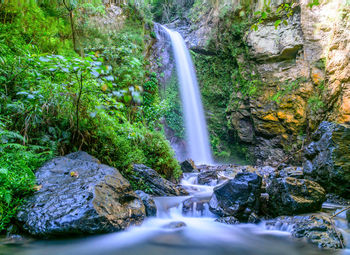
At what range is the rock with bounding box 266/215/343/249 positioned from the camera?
279 cm

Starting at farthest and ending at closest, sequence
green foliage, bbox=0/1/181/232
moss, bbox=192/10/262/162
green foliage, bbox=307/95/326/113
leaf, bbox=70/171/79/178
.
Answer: moss, bbox=192/10/262/162
green foliage, bbox=307/95/326/113
leaf, bbox=70/171/79/178
green foliage, bbox=0/1/181/232

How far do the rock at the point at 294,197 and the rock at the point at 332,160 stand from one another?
81 cm

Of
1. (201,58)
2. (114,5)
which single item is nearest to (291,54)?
(201,58)

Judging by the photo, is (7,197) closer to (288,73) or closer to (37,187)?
(37,187)

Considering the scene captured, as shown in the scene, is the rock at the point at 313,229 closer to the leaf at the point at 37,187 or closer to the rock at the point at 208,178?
the rock at the point at 208,178

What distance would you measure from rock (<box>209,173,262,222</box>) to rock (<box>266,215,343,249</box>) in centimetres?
43

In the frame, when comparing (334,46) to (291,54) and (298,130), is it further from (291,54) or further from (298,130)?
(298,130)

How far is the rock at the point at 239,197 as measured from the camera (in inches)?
150

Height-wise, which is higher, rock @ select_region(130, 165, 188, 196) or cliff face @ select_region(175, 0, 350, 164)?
cliff face @ select_region(175, 0, 350, 164)

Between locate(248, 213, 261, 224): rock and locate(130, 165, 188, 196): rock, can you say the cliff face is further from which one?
locate(130, 165, 188, 196): rock

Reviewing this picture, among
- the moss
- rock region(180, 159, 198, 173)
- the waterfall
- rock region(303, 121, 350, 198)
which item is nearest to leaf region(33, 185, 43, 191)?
rock region(303, 121, 350, 198)

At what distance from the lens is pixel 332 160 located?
446 cm

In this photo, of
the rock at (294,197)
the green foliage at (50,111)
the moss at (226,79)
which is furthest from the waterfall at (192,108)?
the rock at (294,197)

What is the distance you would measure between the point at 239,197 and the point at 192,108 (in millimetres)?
9065
